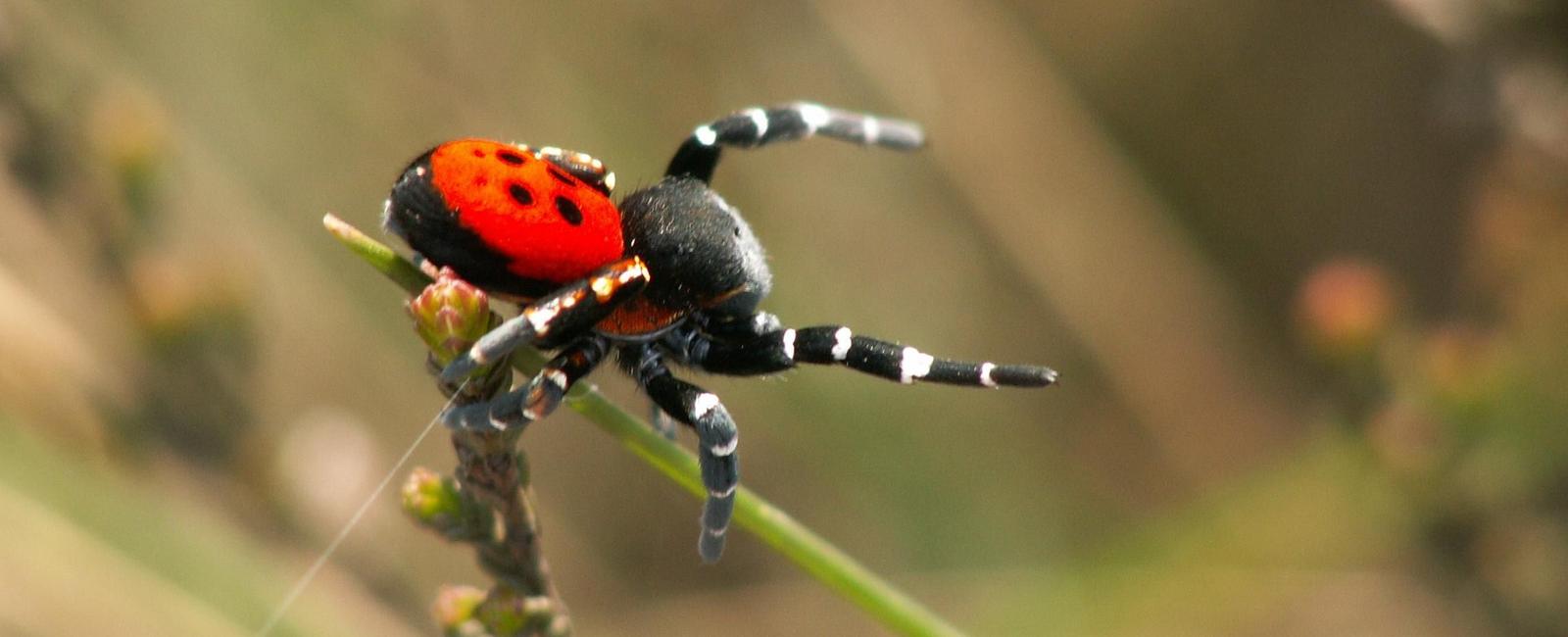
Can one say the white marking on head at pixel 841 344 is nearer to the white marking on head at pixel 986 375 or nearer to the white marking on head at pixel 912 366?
the white marking on head at pixel 912 366

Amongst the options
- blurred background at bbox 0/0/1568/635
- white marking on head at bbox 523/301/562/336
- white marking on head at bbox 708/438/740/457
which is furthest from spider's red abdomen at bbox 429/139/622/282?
blurred background at bbox 0/0/1568/635

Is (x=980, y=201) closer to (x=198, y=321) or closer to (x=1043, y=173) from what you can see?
(x=1043, y=173)

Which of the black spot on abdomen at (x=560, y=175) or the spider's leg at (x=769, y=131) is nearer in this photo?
the black spot on abdomen at (x=560, y=175)

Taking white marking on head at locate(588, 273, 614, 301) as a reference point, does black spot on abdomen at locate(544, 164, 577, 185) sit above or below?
above

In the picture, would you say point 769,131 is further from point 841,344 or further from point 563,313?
point 563,313

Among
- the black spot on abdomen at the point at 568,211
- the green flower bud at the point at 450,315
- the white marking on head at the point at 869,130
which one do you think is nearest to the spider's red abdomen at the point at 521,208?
the black spot on abdomen at the point at 568,211

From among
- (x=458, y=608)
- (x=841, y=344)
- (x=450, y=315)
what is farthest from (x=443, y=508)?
(x=841, y=344)

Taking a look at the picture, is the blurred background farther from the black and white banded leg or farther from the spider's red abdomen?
the spider's red abdomen

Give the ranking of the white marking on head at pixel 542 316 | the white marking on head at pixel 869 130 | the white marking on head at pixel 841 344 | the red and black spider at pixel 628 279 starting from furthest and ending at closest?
the white marking on head at pixel 869 130
the white marking on head at pixel 841 344
the red and black spider at pixel 628 279
the white marking on head at pixel 542 316
